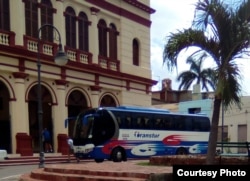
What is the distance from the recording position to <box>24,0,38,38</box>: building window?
30594 millimetres

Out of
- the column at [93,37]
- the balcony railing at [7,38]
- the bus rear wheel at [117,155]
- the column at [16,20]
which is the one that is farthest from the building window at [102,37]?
the bus rear wheel at [117,155]

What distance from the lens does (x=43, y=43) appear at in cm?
3150

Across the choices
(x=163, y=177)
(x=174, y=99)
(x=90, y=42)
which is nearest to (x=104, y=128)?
(x=90, y=42)

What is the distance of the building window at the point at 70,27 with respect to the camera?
1342 inches

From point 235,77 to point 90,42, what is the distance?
24212 mm

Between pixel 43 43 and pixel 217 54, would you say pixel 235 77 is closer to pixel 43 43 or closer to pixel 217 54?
pixel 217 54

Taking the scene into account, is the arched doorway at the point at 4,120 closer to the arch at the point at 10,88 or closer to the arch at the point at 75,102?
the arch at the point at 10,88

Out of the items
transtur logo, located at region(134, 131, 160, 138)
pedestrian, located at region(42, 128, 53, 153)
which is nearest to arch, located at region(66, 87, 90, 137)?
pedestrian, located at region(42, 128, 53, 153)

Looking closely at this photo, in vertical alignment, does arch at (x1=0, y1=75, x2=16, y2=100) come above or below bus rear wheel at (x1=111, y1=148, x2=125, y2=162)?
above

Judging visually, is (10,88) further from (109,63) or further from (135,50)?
(135,50)

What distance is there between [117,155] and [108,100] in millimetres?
13084

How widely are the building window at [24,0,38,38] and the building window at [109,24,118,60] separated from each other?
8.11 metres

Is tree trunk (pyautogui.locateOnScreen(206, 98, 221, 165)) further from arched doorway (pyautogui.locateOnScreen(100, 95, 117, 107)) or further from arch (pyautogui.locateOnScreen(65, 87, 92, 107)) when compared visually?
arched doorway (pyautogui.locateOnScreen(100, 95, 117, 107))

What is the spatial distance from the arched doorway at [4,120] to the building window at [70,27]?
561 cm
